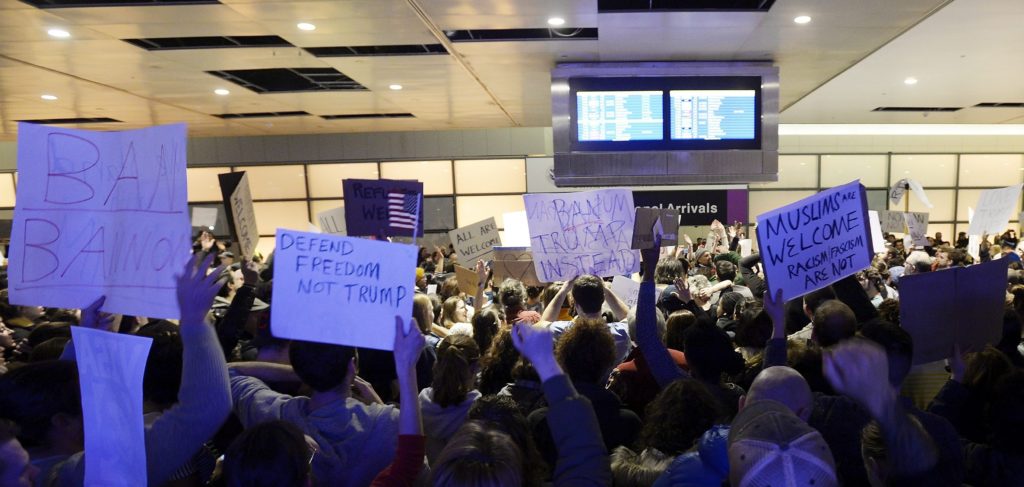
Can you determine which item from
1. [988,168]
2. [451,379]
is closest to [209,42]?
[451,379]

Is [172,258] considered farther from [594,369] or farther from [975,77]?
[975,77]

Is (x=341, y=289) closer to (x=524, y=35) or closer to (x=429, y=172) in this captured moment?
(x=524, y=35)

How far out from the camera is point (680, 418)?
1975 mm

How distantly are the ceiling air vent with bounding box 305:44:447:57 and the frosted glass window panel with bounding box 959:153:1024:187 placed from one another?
15460 mm

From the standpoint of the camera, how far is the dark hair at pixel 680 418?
197 centimetres

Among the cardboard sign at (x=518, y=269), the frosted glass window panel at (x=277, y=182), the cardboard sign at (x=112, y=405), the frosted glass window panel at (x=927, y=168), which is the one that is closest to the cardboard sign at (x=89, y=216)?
the cardboard sign at (x=112, y=405)

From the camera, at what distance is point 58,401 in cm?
179

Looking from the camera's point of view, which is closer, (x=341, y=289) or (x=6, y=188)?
(x=341, y=289)

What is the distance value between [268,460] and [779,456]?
107cm

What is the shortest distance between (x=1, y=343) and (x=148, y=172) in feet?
5.01

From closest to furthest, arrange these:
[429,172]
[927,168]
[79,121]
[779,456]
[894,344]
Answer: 1. [779,456]
2. [894,344]
3. [79,121]
4. [429,172]
5. [927,168]

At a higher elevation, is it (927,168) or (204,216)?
(927,168)

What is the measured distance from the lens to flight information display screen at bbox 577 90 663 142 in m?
6.88

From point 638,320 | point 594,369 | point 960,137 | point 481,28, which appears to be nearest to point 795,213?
point 638,320
